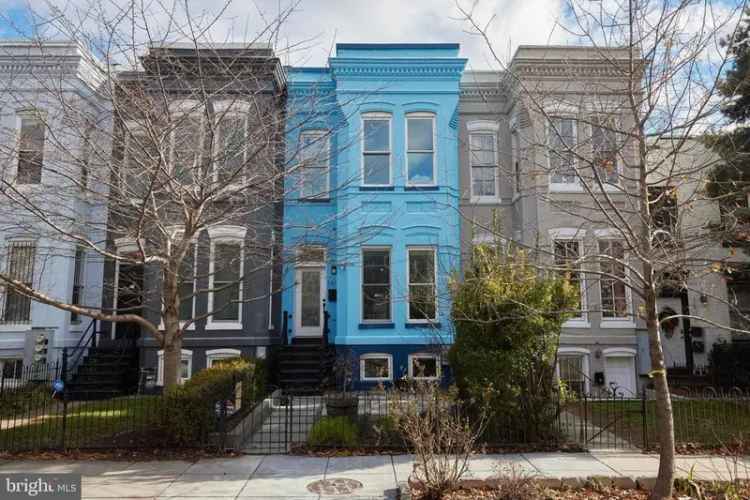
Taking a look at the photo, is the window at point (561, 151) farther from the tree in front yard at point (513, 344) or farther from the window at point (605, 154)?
the tree in front yard at point (513, 344)

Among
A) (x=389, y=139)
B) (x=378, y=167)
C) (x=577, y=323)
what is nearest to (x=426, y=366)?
(x=577, y=323)

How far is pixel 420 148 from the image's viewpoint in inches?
620

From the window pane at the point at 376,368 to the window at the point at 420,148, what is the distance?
17.0 ft

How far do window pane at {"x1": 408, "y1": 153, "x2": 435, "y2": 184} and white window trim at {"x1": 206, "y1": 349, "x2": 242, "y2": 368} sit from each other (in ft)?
22.8

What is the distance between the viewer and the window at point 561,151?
20.6 ft

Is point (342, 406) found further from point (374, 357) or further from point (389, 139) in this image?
point (389, 139)

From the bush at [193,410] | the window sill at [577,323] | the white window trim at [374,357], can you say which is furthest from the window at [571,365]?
the bush at [193,410]

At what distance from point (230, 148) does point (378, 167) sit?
7003 mm

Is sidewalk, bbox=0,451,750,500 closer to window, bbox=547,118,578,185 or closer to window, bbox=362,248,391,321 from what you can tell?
window, bbox=547,118,578,185

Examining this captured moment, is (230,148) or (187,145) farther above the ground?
(187,145)

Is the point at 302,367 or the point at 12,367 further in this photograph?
the point at 12,367

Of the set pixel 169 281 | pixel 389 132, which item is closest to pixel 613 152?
pixel 169 281

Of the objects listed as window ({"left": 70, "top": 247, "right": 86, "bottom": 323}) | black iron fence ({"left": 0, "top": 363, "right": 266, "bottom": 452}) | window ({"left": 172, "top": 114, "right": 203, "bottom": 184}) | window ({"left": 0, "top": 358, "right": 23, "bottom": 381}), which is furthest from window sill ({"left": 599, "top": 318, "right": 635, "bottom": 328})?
window ({"left": 0, "top": 358, "right": 23, "bottom": 381})

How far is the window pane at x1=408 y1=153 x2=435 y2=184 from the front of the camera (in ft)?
51.1
